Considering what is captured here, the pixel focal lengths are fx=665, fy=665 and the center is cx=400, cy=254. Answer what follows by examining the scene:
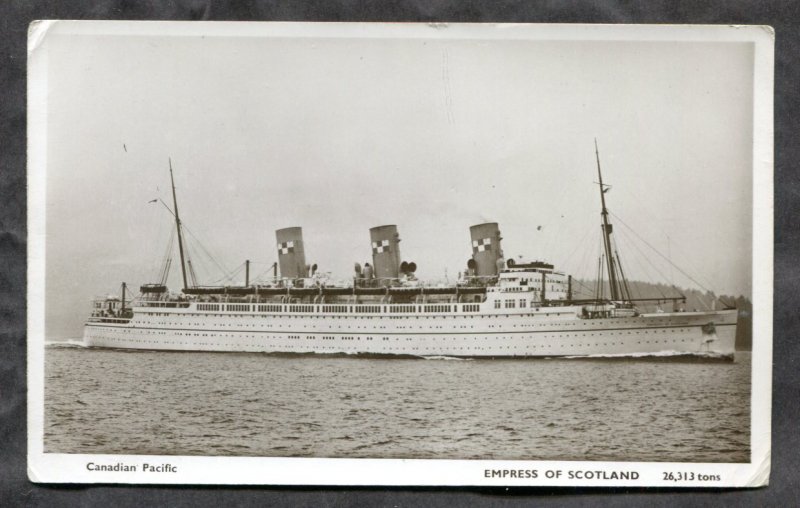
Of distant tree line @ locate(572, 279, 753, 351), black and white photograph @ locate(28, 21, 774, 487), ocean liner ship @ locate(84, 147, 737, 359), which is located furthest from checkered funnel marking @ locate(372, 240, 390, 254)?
distant tree line @ locate(572, 279, 753, 351)

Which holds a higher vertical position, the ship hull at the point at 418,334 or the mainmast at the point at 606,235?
the mainmast at the point at 606,235

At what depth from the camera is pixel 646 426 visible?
18.8 feet

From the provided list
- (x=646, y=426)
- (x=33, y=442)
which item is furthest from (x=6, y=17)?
(x=646, y=426)

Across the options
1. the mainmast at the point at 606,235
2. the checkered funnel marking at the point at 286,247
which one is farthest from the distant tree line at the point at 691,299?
the checkered funnel marking at the point at 286,247

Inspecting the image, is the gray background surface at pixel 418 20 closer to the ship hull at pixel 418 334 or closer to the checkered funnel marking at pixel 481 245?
the ship hull at pixel 418 334

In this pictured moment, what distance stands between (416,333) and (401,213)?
12.1 feet

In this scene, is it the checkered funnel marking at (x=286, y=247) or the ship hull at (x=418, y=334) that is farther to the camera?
the ship hull at (x=418, y=334)

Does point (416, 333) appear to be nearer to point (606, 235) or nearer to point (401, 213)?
point (401, 213)

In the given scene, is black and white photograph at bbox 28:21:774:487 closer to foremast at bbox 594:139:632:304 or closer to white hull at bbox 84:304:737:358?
foremast at bbox 594:139:632:304

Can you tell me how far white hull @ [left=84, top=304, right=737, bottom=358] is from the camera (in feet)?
26.5

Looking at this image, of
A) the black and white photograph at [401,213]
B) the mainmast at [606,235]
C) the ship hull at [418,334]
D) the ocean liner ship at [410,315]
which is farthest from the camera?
the ship hull at [418,334]

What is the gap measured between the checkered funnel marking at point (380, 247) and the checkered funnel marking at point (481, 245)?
3.38 feet

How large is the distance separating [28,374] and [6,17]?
3.04 meters

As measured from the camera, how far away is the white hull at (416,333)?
8.07m
